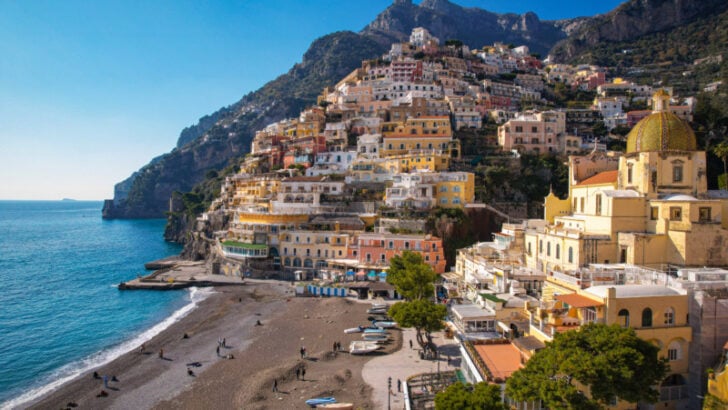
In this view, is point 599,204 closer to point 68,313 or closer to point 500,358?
point 500,358

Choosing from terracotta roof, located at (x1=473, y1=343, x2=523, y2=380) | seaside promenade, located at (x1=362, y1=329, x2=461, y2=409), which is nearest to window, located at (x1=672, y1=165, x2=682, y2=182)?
terracotta roof, located at (x1=473, y1=343, x2=523, y2=380)

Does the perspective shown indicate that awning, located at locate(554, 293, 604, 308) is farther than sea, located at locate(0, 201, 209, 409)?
No

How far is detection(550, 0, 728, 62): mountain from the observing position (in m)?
137

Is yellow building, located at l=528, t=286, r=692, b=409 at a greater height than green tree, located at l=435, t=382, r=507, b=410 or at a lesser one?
greater

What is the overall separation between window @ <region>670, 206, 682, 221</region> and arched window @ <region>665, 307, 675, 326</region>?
406 inches

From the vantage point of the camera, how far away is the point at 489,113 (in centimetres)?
8350

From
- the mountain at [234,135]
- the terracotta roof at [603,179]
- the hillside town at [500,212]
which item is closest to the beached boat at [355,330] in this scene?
the hillside town at [500,212]

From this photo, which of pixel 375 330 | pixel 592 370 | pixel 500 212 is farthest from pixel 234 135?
pixel 592 370

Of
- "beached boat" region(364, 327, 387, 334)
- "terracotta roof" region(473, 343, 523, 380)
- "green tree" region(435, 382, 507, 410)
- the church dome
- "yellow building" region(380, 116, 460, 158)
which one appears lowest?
"beached boat" region(364, 327, 387, 334)

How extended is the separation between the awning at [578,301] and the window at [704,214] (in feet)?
40.2

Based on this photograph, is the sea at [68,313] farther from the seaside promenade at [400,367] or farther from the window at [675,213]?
the window at [675,213]

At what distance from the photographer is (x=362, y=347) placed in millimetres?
30703

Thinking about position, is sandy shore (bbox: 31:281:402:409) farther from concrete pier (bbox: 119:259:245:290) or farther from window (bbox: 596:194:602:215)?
window (bbox: 596:194:602:215)

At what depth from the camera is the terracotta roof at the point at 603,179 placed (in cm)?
3278
